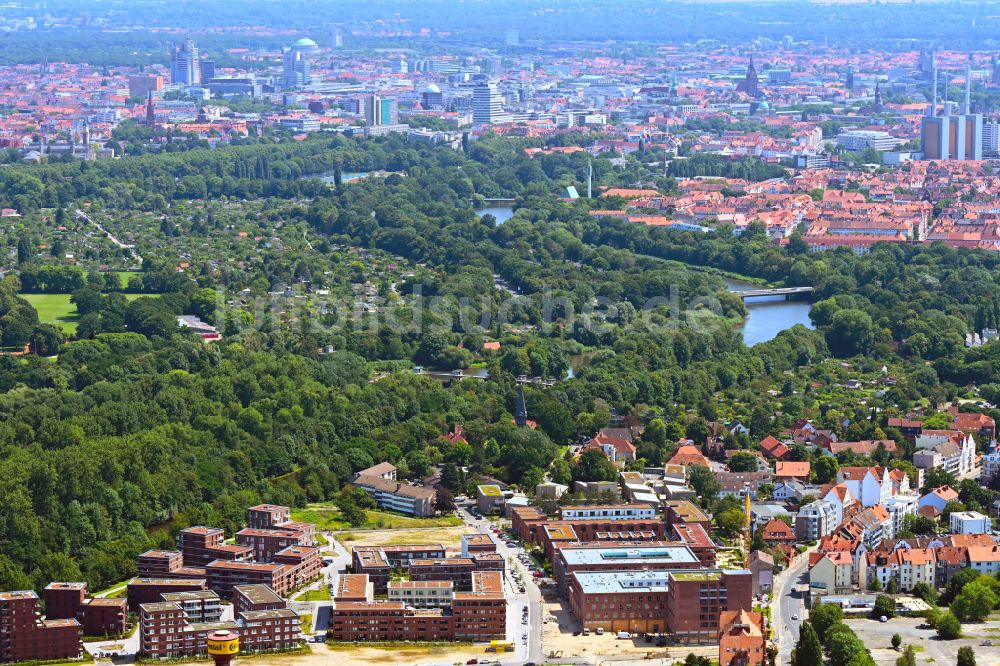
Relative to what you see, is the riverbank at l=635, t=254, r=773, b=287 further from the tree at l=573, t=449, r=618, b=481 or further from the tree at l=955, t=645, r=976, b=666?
the tree at l=955, t=645, r=976, b=666

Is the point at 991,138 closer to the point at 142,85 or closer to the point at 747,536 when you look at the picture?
the point at 142,85

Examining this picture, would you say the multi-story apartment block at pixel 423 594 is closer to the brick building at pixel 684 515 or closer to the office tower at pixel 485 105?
the brick building at pixel 684 515

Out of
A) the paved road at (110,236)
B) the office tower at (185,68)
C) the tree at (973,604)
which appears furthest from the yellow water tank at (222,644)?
the office tower at (185,68)

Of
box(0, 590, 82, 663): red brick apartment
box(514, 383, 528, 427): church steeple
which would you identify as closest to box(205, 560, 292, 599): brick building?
box(0, 590, 82, 663): red brick apartment

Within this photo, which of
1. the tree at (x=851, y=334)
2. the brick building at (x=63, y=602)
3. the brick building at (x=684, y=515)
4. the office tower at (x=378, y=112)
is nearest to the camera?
the brick building at (x=63, y=602)

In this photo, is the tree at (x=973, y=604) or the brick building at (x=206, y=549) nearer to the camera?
the tree at (x=973, y=604)

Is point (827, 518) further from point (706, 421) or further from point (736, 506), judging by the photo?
point (706, 421)
